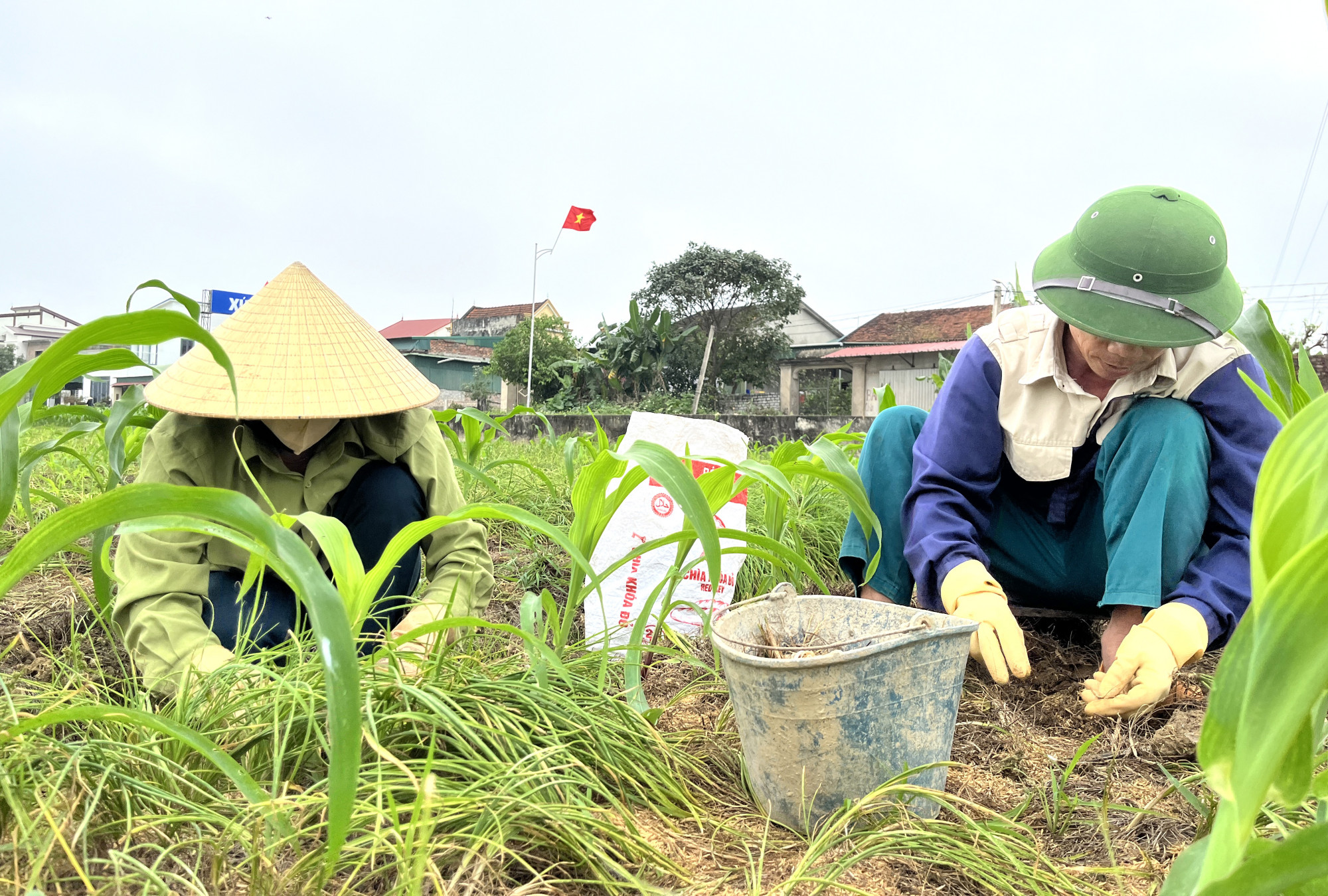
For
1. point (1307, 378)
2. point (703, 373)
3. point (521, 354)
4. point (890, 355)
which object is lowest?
point (1307, 378)

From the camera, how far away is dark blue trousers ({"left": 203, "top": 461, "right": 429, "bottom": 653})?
127cm

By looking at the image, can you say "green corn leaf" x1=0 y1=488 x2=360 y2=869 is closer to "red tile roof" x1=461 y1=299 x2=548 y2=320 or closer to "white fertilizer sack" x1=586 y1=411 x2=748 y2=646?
"white fertilizer sack" x1=586 y1=411 x2=748 y2=646

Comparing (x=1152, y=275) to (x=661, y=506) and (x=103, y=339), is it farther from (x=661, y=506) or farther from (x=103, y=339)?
(x=103, y=339)

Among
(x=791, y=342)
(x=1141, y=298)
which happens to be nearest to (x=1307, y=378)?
(x=1141, y=298)

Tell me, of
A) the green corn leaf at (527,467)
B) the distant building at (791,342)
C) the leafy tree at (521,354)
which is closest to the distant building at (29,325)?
the leafy tree at (521,354)

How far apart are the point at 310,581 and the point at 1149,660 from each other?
39.6 inches

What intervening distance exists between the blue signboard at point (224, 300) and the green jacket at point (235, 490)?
2799 mm

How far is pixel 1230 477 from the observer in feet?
3.89

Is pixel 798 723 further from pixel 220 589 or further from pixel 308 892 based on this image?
pixel 220 589

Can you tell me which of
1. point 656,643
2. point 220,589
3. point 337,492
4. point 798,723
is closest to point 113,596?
point 220,589

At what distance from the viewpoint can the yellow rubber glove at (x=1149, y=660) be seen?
3.42 feet

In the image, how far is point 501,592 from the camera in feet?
5.79

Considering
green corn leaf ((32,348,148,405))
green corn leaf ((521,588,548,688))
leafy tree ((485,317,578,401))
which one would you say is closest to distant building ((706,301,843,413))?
leafy tree ((485,317,578,401))

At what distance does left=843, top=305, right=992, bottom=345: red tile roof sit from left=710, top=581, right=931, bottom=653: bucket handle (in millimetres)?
15131
